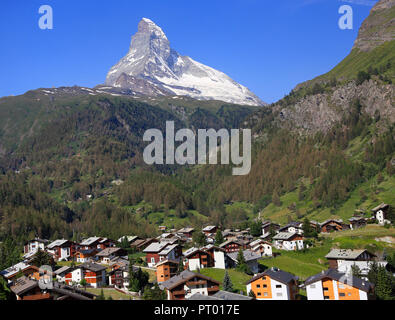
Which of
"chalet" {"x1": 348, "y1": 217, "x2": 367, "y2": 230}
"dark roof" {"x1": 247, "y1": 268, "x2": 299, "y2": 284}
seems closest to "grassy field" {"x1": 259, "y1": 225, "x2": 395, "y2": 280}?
"chalet" {"x1": 348, "y1": 217, "x2": 367, "y2": 230}

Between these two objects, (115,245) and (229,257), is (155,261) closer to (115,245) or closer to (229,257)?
(229,257)

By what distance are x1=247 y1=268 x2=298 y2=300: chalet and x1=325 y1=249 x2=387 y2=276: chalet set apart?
25.8m

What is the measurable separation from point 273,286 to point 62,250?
82476 mm

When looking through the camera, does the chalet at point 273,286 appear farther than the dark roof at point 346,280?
Yes

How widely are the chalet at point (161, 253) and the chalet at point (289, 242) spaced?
95.7ft

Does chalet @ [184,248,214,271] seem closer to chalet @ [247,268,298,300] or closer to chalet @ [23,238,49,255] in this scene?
chalet @ [247,268,298,300]

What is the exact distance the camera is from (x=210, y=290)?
224 ft

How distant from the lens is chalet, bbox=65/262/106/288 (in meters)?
83.1

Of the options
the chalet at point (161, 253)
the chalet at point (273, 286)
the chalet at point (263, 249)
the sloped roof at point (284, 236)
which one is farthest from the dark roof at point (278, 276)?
the sloped roof at point (284, 236)

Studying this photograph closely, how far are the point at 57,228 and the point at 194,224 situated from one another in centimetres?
6227

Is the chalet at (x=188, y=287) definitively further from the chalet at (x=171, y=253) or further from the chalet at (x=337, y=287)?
the chalet at (x=171, y=253)

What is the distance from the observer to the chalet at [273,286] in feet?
218
